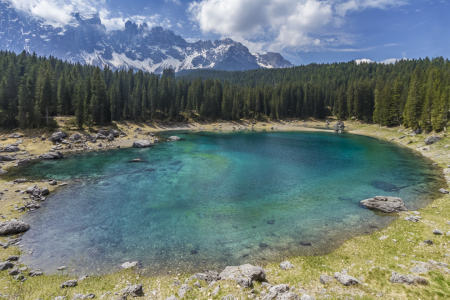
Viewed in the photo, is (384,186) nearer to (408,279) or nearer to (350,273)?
(350,273)

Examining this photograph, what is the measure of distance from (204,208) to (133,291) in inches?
596

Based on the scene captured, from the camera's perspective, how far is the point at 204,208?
28.5 m

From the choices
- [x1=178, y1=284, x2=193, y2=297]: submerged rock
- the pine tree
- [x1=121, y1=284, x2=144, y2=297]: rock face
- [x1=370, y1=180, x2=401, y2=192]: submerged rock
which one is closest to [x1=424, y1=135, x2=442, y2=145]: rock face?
the pine tree

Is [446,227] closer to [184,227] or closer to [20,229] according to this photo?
[184,227]

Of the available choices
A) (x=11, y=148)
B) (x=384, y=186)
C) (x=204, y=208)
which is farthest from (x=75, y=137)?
(x=384, y=186)

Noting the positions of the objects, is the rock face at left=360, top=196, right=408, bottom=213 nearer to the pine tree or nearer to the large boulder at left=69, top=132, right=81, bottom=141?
the pine tree

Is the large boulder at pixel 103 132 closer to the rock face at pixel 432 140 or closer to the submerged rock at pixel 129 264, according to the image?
the submerged rock at pixel 129 264

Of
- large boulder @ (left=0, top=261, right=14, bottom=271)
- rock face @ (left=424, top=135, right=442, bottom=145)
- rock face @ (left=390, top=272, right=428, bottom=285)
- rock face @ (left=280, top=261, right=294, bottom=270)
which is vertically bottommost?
large boulder @ (left=0, top=261, right=14, bottom=271)

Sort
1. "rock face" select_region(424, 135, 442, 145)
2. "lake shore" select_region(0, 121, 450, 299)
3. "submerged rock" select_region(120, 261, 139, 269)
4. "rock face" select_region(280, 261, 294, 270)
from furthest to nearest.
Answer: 1. "rock face" select_region(424, 135, 442, 145)
2. "submerged rock" select_region(120, 261, 139, 269)
3. "rock face" select_region(280, 261, 294, 270)
4. "lake shore" select_region(0, 121, 450, 299)

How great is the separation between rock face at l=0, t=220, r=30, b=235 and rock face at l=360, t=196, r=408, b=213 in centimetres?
3939

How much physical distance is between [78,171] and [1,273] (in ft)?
102

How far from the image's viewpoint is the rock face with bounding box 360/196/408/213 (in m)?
26.2

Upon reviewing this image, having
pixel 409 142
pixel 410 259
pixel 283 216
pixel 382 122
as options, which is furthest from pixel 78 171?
pixel 382 122

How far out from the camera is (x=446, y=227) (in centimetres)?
2061
